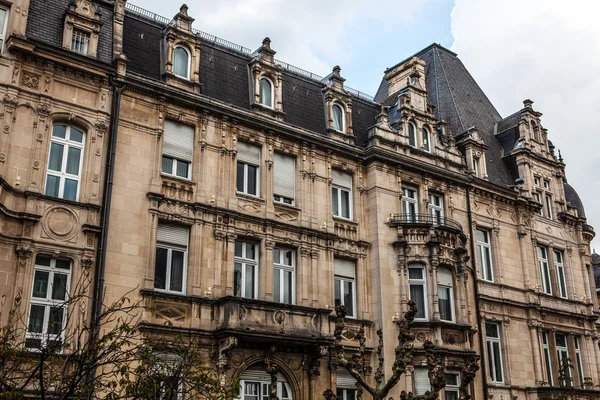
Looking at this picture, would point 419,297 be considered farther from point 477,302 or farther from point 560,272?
point 560,272

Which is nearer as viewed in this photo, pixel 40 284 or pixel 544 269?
pixel 40 284

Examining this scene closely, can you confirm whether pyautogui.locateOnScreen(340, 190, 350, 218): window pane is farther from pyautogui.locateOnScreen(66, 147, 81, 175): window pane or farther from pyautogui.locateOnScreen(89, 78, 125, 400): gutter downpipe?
pyautogui.locateOnScreen(66, 147, 81, 175): window pane

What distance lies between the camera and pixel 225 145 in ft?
83.3

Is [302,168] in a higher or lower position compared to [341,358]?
higher

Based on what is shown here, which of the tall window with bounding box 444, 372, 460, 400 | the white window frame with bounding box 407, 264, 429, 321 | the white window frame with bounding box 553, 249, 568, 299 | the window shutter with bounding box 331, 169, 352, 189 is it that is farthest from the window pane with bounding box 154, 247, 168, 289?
the white window frame with bounding box 553, 249, 568, 299

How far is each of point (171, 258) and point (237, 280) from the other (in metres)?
2.55

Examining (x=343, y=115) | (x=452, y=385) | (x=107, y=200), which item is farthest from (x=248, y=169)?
(x=452, y=385)

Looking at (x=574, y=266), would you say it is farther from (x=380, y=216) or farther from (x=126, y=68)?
(x=126, y=68)

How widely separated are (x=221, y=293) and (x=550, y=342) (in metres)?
18.1

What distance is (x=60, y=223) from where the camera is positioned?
20.7 meters

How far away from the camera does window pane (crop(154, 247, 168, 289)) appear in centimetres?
2259

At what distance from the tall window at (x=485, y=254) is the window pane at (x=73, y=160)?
18.7m

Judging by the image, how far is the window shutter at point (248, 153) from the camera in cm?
2594

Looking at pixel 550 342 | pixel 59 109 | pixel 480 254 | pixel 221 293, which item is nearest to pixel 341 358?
pixel 221 293
